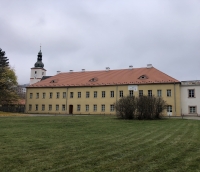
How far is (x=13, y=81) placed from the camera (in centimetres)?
4050

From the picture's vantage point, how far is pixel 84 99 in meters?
42.6

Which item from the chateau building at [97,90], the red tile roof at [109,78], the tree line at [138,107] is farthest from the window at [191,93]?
the tree line at [138,107]

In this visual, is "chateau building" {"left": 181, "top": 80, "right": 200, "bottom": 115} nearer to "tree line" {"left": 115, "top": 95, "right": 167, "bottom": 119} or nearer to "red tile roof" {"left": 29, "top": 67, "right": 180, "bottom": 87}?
"red tile roof" {"left": 29, "top": 67, "right": 180, "bottom": 87}

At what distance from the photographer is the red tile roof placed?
38.8 meters

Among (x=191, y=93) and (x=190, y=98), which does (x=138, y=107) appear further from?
(x=191, y=93)

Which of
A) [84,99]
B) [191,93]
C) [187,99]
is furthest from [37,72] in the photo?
[191,93]

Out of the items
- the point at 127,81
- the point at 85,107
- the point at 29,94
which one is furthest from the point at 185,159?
the point at 29,94

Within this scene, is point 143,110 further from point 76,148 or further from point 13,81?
point 13,81

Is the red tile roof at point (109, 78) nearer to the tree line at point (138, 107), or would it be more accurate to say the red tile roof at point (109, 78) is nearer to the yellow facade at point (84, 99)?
the yellow facade at point (84, 99)

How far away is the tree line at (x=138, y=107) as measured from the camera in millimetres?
23219

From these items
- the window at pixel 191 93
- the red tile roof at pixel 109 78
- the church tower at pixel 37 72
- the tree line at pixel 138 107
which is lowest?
the tree line at pixel 138 107

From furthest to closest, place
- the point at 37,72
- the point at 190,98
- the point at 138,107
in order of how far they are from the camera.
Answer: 1. the point at 37,72
2. the point at 190,98
3. the point at 138,107

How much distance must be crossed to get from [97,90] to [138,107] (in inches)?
754

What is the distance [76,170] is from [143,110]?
19.2 metres
